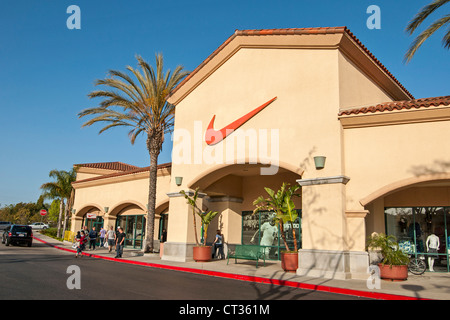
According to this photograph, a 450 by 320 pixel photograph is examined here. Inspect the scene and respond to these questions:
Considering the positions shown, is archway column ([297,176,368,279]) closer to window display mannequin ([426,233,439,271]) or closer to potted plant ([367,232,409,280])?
potted plant ([367,232,409,280])

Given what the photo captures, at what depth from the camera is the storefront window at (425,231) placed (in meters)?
15.7

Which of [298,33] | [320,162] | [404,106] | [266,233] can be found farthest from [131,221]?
[404,106]

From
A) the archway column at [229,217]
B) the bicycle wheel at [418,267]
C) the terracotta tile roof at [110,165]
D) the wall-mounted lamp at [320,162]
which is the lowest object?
the bicycle wheel at [418,267]

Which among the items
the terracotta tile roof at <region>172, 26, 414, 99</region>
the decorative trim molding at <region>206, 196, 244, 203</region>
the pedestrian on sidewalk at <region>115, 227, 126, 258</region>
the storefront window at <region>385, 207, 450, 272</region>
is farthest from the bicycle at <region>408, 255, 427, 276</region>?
the pedestrian on sidewalk at <region>115, 227, 126, 258</region>

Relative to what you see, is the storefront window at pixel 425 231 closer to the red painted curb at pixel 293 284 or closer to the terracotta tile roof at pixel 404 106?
the terracotta tile roof at pixel 404 106

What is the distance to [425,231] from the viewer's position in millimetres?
16109

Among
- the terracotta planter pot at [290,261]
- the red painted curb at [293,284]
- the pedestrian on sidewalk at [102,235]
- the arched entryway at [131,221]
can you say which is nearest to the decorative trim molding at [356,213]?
the terracotta planter pot at [290,261]

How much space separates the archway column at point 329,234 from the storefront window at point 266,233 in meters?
4.95

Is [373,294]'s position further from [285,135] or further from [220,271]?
[285,135]

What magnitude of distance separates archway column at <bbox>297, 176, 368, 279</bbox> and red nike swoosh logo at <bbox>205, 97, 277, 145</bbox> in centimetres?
415

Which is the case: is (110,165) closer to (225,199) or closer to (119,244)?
(119,244)

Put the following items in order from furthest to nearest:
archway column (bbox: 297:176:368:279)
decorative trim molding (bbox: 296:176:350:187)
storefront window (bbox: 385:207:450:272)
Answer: storefront window (bbox: 385:207:450:272), decorative trim molding (bbox: 296:176:350:187), archway column (bbox: 297:176:368:279)

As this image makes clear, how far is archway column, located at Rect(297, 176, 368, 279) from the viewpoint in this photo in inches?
508
